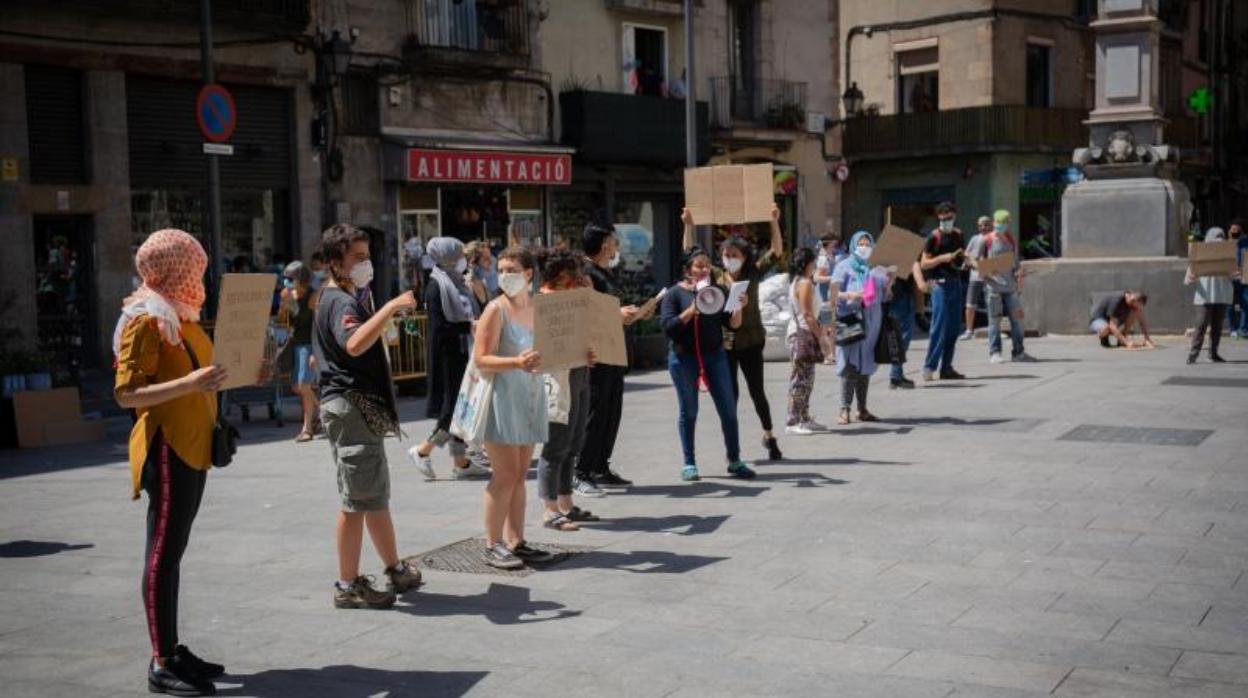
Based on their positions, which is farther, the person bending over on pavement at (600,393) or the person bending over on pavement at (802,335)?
the person bending over on pavement at (802,335)

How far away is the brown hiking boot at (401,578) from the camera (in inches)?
257

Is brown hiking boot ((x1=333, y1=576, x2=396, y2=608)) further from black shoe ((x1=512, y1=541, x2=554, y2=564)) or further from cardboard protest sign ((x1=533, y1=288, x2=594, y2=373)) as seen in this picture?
cardboard protest sign ((x1=533, y1=288, x2=594, y2=373))

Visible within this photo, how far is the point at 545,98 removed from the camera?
25.8 m

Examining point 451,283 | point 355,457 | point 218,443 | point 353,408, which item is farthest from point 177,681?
point 451,283

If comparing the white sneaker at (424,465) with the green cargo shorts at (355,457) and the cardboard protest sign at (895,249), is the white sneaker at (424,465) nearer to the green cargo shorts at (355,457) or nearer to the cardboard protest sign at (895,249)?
the green cargo shorts at (355,457)

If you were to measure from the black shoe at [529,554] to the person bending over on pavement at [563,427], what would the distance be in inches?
26.3

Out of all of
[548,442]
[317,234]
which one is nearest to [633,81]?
[317,234]

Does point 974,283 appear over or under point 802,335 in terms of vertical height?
over

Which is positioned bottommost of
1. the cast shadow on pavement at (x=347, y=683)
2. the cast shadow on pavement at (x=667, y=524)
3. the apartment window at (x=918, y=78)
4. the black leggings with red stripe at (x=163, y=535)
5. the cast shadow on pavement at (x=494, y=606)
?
the cast shadow on pavement at (x=347, y=683)

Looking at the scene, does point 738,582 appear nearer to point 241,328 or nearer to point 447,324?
point 241,328

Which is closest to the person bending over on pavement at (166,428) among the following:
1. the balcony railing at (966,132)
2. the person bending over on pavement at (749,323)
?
the person bending over on pavement at (749,323)

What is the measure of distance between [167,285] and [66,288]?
14290 millimetres

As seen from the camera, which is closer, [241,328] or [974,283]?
[241,328]

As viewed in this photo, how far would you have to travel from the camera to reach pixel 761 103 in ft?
101
